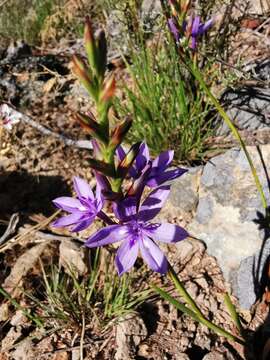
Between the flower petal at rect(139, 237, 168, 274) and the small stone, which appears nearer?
the flower petal at rect(139, 237, 168, 274)

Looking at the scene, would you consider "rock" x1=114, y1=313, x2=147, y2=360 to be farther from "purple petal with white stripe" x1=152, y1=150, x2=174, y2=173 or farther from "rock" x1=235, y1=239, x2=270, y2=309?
"purple petal with white stripe" x1=152, y1=150, x2=174, y2=173

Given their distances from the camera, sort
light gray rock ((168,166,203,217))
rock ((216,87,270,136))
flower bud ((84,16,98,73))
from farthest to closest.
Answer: rock ((216,87,270,136))
light gray rock ((168,166,203,217))
flower bud ((84,16,98,73))

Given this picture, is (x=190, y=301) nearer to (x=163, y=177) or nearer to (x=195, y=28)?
(x=163, y=177)

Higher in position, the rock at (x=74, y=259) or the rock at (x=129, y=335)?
the rock at (x=74, y=259)

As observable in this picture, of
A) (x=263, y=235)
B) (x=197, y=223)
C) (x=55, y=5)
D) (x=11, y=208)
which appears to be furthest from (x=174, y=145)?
(x=55, y=5)

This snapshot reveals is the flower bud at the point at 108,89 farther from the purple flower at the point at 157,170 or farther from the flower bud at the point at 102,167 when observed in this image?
the purple flower at the point at 157,170

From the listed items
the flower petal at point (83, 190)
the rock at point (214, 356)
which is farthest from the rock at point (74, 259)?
the flower petal at point (83, 190)

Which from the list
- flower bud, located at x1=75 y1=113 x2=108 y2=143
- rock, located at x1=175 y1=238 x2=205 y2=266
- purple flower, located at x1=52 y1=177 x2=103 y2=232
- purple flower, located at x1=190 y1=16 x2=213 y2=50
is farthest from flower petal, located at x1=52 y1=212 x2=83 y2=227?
purple flower, located at x1=190 y1=16 x2=213 y2=50

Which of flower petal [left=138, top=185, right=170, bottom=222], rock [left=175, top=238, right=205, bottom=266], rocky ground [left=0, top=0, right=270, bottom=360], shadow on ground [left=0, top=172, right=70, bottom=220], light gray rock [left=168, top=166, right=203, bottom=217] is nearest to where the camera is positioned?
flower petal [left=138, top=185, right=170, bottom=222]
